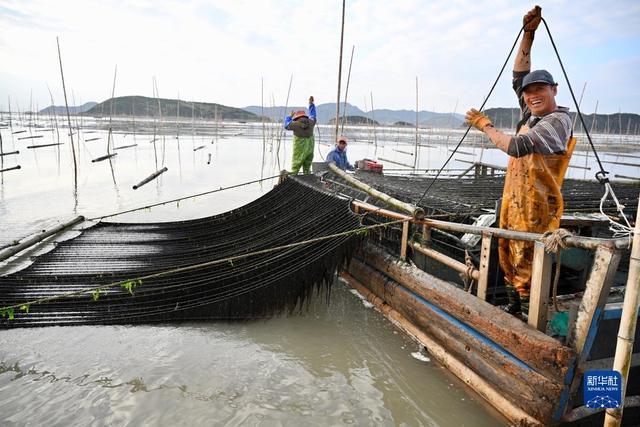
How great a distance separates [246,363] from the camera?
157 inches

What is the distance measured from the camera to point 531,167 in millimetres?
3215

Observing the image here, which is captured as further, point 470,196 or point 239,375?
point 470,196

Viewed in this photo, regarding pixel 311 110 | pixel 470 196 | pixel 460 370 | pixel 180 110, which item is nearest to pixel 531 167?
pixel 460 370

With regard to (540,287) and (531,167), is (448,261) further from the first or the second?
(531,167)

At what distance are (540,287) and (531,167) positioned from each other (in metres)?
0.93

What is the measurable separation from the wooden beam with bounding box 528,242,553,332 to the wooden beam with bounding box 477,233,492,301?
0.52 metres

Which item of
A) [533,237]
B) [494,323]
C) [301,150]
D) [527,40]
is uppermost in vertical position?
[527,40]

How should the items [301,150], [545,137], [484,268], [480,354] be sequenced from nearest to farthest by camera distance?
[545,137], [480,354], [484,268], [301,150]

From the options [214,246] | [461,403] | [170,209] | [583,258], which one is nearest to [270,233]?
[214,246]

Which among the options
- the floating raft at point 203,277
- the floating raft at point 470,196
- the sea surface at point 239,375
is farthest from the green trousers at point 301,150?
the sea surface at point 239,375

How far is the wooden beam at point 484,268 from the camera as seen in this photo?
3.51m

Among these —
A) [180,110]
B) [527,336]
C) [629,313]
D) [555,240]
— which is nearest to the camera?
[629,313]

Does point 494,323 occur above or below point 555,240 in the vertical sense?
below

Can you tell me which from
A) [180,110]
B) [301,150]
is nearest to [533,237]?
[301,150]
